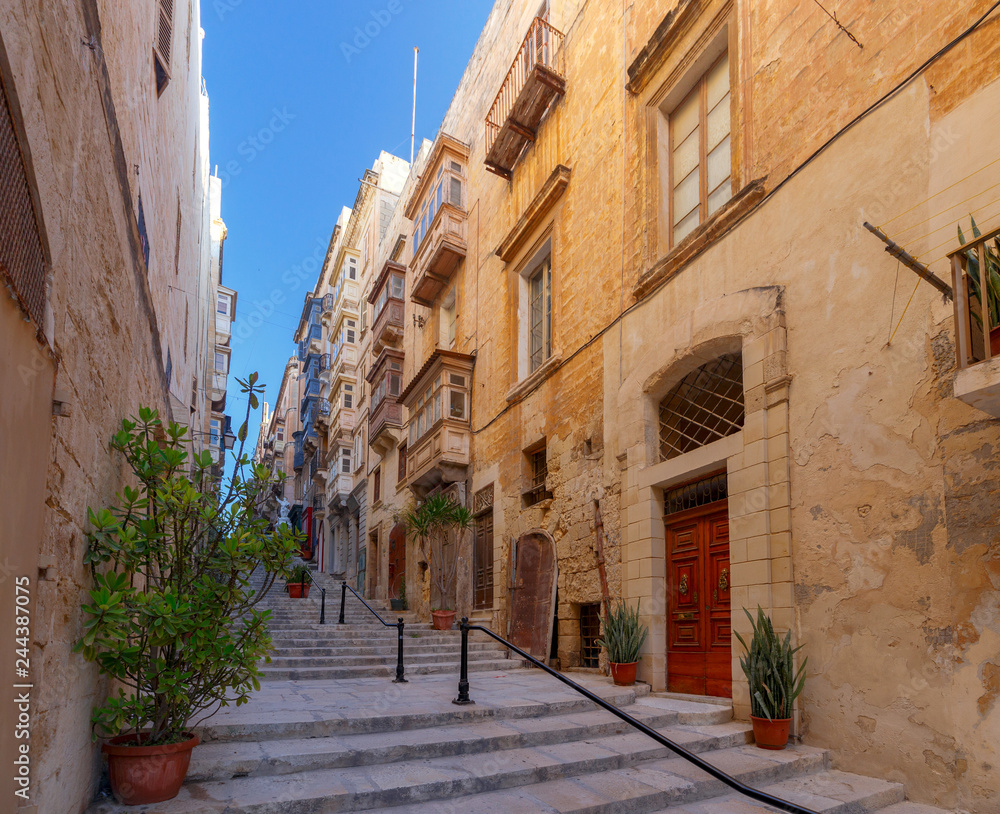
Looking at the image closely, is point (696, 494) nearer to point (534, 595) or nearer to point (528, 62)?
point (534, 595)

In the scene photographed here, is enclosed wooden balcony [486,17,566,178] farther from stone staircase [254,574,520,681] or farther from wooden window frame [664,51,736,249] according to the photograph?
stone staircase [254,574,520,681]

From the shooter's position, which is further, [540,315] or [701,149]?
[540,315]

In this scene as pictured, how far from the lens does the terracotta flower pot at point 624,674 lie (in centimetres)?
766

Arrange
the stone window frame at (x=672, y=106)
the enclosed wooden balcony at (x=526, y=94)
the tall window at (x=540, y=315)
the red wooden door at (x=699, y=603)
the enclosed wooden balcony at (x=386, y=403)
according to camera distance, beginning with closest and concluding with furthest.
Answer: the red wooden door at (x=699, y=603), the stone window frame at (x=672, y=106), the enclosed wooden balcony at (x=526, y=94), the tall window at (x=540, y=315), the enclosed wooden balcony at (x=386, y=403)

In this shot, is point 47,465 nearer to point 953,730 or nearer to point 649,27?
point 953,730

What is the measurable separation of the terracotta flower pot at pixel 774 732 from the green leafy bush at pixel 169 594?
3.93 m

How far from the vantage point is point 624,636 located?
7828mm

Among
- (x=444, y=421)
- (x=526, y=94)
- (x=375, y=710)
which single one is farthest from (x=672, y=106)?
(x=375, y=710)

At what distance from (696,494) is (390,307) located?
15797 millimetres

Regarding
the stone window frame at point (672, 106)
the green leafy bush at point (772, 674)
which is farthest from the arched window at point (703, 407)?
the green leafy bush at point (772, 674)

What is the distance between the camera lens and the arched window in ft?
24.4

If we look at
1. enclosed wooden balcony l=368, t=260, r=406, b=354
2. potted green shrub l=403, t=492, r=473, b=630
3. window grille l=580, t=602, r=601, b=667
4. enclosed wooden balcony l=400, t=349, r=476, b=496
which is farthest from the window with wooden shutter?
enclosed wooden balcony l=368, t=260, r=406, b=354

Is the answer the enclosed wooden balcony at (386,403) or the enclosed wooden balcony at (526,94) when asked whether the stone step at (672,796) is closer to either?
the enclosed wooden balcony at (526,94)

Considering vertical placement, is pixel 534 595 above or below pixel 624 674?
above
